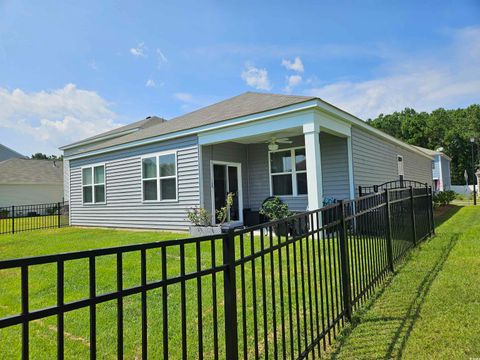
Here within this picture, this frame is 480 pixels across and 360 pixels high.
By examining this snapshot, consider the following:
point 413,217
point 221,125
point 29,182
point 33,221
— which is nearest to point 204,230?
point 221,125

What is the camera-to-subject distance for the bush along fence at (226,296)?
4.43ft

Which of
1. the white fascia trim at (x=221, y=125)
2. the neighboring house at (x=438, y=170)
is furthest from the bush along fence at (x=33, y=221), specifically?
the neighboring house at (x=438, y=170)

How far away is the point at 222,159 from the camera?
10.2 metres

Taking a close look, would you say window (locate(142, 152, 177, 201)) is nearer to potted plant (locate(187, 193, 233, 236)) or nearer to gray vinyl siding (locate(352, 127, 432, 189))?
potted plant (locate(187, 193, 233, 236))

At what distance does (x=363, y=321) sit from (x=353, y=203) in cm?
127

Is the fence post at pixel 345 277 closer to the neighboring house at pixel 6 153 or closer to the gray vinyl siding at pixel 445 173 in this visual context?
the gray vinyl siding at pixel 445 173

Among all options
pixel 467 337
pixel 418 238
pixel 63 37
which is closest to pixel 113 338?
pixel 467 337

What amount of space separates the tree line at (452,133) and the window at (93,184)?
1801 inches

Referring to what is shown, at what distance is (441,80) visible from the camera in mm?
14953

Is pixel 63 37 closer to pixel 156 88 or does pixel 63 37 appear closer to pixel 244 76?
pixel 156 88

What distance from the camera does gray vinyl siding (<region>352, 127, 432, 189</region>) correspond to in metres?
9.41

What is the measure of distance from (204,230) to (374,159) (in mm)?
6517

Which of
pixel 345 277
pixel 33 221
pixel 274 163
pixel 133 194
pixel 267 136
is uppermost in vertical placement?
pixel 267 136

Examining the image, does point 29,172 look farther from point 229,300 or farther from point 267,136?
point 229,300
